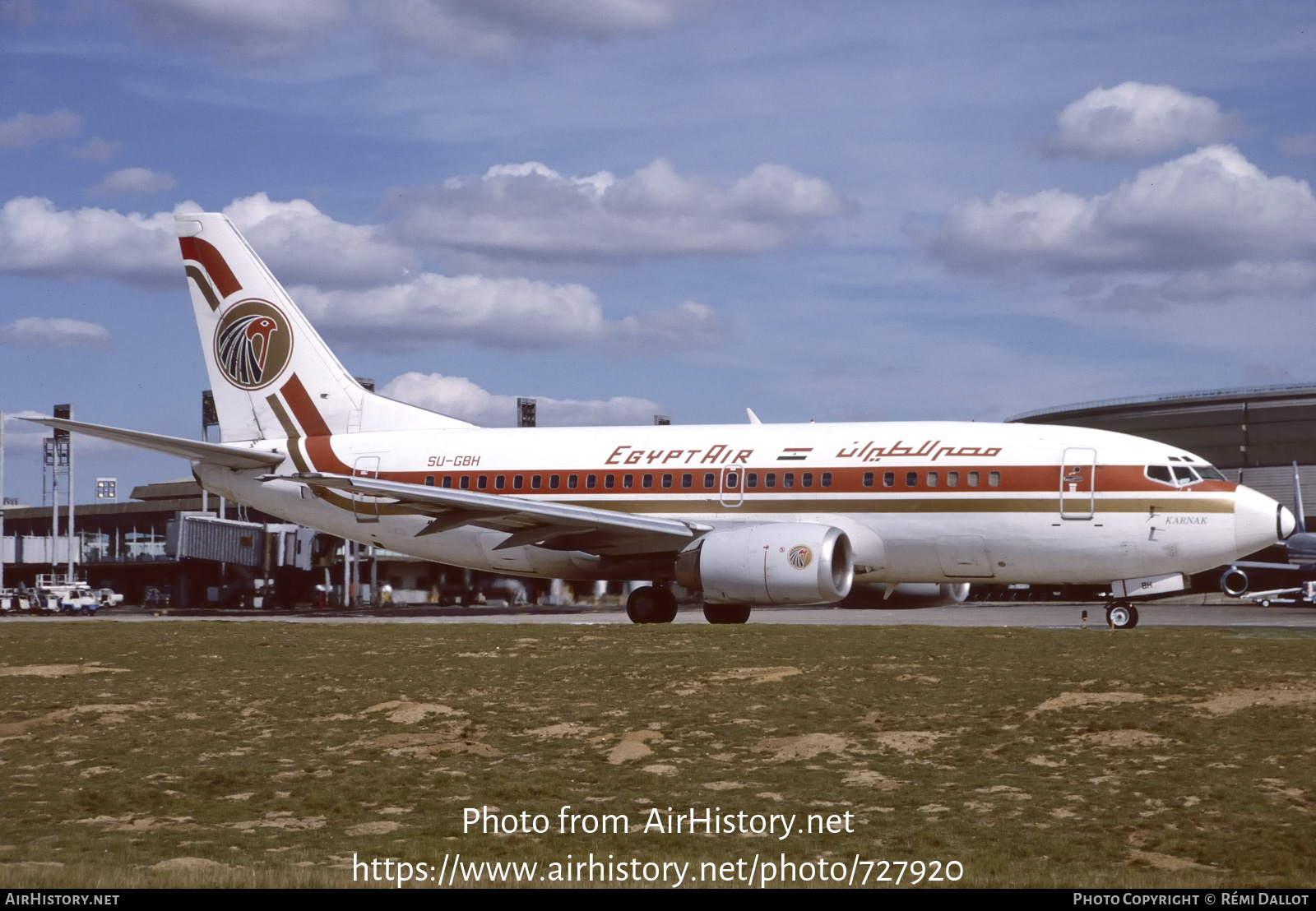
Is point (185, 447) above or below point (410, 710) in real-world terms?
above

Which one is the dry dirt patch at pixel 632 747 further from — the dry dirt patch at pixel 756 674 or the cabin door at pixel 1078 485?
the cabin door at pixel 1078 485

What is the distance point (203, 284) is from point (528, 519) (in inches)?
523

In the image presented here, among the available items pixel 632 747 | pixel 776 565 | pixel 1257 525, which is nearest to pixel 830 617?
pixel 776 565

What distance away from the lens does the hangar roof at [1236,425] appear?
267 ft

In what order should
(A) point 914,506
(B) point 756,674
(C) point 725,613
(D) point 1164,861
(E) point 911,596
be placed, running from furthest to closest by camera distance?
1. (E) point 911,596
2. (C) point 725,613
3. (A) point 914,506
4. (B) point 756,674
5. (D) point 1164,861

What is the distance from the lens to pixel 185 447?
33.1 metres

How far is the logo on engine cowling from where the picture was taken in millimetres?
27453

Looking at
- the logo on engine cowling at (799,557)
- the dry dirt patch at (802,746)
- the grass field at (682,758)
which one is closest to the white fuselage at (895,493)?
the logo on engine cowling at (799,557)

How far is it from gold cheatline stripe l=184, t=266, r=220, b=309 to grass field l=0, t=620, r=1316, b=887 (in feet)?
58.6

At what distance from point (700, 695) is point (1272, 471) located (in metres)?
68.0

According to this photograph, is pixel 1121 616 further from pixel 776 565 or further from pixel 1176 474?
pixel 776 565

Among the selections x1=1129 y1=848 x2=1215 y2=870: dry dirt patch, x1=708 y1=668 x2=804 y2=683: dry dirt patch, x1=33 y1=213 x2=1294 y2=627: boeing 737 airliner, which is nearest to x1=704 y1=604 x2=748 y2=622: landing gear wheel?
x1=33 y1=213 x2=1294 y2=627: boeing 737 airliner

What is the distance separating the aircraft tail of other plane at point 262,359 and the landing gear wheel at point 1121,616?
16972mm

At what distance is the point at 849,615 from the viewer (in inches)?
1550
